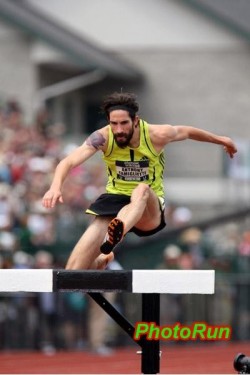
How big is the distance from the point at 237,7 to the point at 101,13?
2.65m

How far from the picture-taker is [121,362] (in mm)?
19094

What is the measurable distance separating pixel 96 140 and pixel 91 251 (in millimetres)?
836

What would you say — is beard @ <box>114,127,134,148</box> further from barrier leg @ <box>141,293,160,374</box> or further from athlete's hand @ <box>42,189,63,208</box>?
barrier leg @ <box>141,293,160,374</box>

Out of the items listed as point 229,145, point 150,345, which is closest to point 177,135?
point 229,145

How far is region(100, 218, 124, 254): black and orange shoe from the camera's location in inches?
413

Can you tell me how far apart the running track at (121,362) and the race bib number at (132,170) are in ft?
21.0

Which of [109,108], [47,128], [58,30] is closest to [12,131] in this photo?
[47,128]

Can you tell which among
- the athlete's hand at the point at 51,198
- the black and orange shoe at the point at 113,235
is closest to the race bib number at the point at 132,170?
the black and orange shoe at the point at 113,235

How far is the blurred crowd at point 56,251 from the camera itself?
19469 mm

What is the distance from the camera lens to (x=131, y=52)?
2881 cm

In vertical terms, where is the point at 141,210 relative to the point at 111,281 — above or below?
above

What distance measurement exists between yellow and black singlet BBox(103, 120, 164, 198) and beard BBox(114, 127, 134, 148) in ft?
0.26

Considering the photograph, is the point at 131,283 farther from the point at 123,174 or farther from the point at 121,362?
the point at 121,362

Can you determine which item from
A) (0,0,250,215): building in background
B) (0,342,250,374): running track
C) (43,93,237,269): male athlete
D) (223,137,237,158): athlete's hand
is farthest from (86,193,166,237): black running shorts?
(0,0,250,215): building in background
